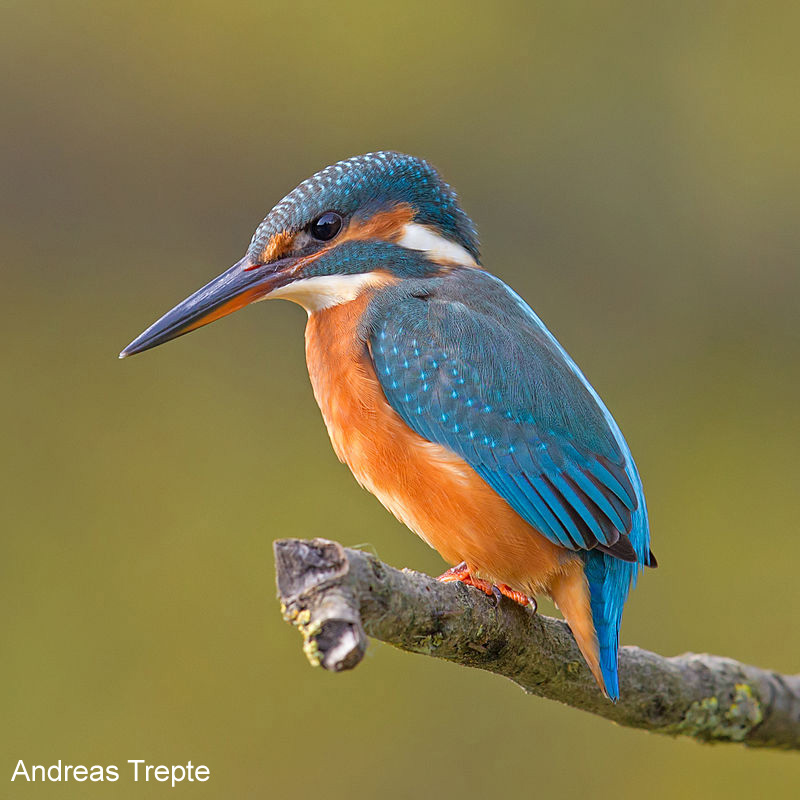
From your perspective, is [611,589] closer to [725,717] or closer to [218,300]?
[725,717]

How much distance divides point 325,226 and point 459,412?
1.82 ft

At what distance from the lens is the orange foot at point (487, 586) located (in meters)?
2.17

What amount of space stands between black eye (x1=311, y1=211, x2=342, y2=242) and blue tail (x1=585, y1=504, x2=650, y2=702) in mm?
882

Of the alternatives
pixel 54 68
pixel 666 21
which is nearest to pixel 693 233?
pixel 666 21

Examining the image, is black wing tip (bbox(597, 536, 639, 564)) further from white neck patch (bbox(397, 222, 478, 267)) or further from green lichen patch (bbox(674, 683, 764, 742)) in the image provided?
white neck patch (bbox(397, 222, 478, 267))

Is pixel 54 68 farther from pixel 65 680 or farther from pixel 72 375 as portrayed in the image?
pixel 65 680

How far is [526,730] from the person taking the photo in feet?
12.6

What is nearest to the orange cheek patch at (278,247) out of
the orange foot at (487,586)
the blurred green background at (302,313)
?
the orange foot at (487,586)

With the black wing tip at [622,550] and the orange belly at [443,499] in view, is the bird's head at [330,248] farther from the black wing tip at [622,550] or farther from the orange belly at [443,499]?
the black wing tip at [622,550]

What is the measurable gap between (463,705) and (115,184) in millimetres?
2325

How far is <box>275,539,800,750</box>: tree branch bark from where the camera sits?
58.6 inches

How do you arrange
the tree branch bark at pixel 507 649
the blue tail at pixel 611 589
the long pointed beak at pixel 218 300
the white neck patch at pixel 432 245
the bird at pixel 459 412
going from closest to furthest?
the tree branch bark at pixel 507 649 → the blue tail at pixel 611 589 → the bird at pixel 459 412 → the long pointed beak at pixel 218 300 → the white neck patch at pixel 432 245

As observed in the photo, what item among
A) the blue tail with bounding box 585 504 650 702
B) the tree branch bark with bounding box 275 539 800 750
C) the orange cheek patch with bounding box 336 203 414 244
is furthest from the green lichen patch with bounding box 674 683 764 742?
the orange cheek patch with bounding box 336 203 414 244

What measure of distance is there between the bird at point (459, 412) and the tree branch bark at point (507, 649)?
0.34ft
